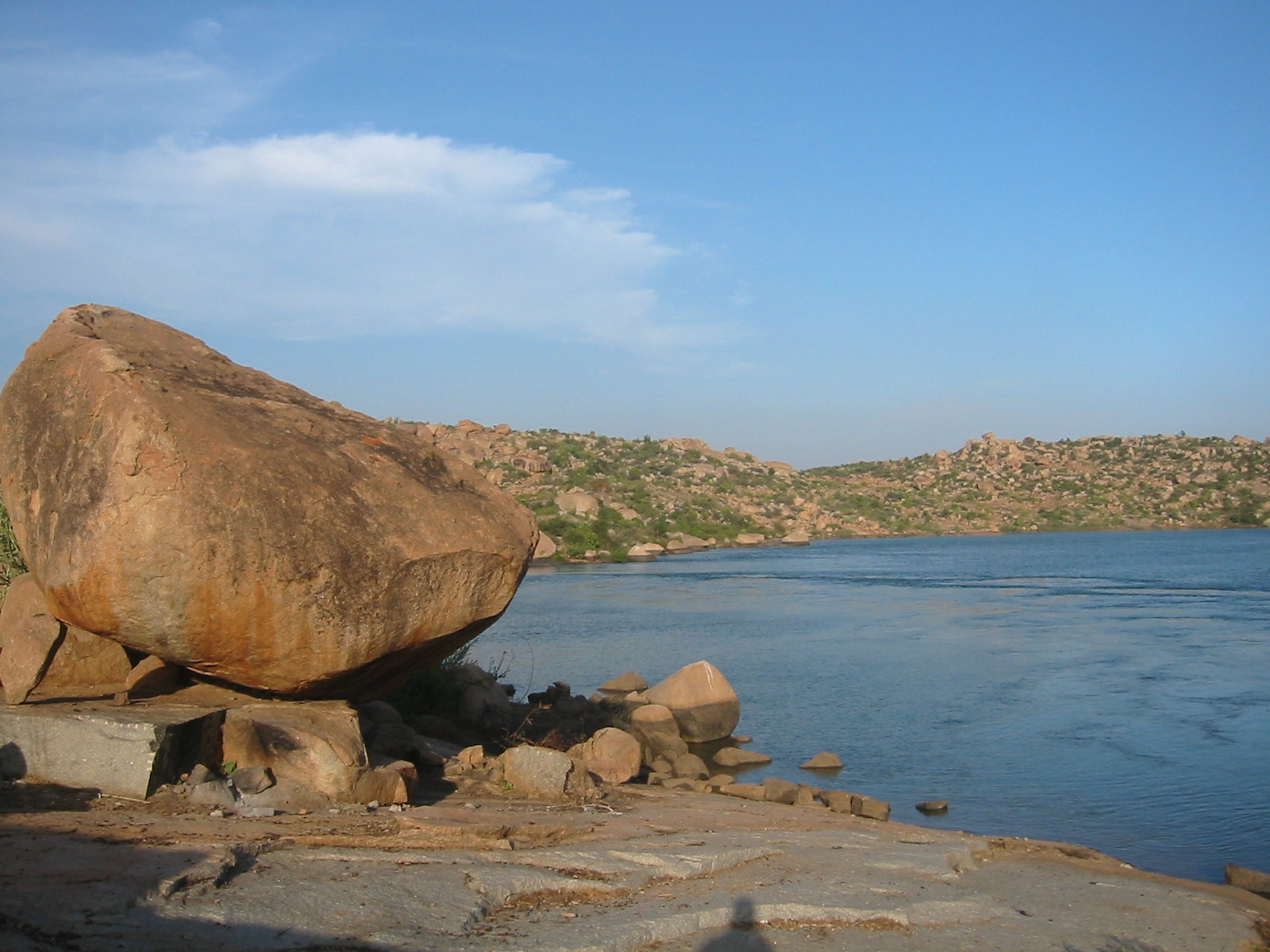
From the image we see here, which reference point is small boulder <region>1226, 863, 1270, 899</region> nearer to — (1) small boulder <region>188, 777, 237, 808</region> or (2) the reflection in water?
(2) the reflection in water

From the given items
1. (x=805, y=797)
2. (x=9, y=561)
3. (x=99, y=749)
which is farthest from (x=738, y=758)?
(x=99, y=749)

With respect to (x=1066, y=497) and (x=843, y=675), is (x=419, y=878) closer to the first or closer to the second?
(x=843, y=675)

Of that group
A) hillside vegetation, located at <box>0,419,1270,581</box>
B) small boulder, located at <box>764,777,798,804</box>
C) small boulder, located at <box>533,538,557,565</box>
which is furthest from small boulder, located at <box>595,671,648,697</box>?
hillside vegetation, located at <box>0,419,1270,581</box>

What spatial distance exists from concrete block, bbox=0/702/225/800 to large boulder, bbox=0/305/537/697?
752mm

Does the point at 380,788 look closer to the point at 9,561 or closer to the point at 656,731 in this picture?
the point at 9,561

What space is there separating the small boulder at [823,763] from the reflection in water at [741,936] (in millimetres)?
8423

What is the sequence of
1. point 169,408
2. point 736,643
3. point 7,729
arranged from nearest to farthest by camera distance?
1. point 7,729
2. point 169,408
3. point 736,643

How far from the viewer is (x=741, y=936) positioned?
651 centimetres

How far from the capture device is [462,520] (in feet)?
31.6

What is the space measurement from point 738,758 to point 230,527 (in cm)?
932

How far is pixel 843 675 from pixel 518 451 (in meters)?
52.6

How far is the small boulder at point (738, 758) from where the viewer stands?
15.4 metres

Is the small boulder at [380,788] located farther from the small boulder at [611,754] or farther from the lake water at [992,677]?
the lake water at [992,677]

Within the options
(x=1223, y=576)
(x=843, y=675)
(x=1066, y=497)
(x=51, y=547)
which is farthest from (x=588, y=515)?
(x=51, y=547)
